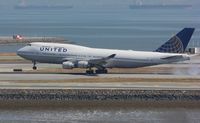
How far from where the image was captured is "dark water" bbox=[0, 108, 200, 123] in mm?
69812

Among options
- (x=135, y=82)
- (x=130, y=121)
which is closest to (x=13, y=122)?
(x=130, y=121)

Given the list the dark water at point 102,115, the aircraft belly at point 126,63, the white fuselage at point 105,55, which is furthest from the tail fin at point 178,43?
the dark water at point 102,115

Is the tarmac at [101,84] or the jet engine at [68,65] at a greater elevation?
the jet engine at [68,65]

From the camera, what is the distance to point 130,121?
228ft

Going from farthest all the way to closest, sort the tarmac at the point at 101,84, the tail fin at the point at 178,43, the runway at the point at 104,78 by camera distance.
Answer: the tail fin at the point at 178,43
the runway at the point at 104,78
the tarmac at the point at 101,84

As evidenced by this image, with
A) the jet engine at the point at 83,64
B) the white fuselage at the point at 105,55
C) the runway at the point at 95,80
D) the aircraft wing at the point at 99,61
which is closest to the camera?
the runway at the point at 95,80

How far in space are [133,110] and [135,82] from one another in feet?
44.7

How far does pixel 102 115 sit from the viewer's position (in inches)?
2869

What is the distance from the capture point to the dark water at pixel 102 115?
2749 inches

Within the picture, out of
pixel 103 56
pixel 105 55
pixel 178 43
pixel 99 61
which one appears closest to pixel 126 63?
pixel 105 55

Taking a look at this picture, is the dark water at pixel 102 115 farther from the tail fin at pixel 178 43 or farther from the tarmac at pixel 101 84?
the tail fin at pixel 178 43

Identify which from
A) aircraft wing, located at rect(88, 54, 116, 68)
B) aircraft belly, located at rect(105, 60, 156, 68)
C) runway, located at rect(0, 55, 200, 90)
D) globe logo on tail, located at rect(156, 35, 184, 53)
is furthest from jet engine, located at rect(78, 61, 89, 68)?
globe logo on tail, located at rect(156, 35, 184, 53)

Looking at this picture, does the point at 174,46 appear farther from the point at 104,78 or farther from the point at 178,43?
the point at 104,78

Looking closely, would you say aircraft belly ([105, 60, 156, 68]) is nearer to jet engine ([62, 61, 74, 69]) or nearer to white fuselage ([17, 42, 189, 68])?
white fuselage ([17, 42, 189, 68])
